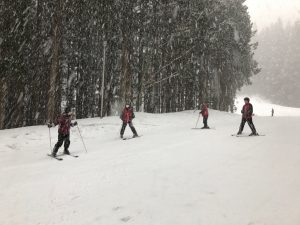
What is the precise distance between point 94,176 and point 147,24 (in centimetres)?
1947

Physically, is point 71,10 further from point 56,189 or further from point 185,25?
point 56,189

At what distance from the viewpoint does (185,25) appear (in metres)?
29.6

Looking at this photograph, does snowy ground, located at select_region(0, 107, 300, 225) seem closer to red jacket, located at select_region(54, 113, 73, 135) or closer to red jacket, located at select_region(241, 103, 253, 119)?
red jacket, located at select_region(54, 113, 73, 135)

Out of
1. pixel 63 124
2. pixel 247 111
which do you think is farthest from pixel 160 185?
pixel 247 111

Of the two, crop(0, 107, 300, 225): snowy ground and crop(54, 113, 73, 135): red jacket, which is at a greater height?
crop(54, 113, 73, 135): red jacket

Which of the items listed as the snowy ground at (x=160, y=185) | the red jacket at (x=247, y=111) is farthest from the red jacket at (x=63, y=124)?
the red jacket at (x=247, y=111)

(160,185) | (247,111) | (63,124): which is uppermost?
(247,111)

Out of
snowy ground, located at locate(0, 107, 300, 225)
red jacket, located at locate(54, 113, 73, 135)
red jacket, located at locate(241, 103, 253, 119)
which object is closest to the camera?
snowy ground, located at locate(0, 107, 300, 225)

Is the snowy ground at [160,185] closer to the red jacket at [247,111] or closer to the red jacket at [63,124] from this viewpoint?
the red jacket at [63,124]

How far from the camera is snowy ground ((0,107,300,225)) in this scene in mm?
6891

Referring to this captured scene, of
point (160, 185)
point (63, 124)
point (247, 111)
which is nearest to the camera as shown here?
point (160, 185)

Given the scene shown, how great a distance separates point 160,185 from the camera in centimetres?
848

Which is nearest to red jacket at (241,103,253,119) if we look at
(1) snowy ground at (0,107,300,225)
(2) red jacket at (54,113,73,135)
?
(1) snowy ground at (0,107,300,225)

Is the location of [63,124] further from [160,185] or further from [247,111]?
[247,111]
